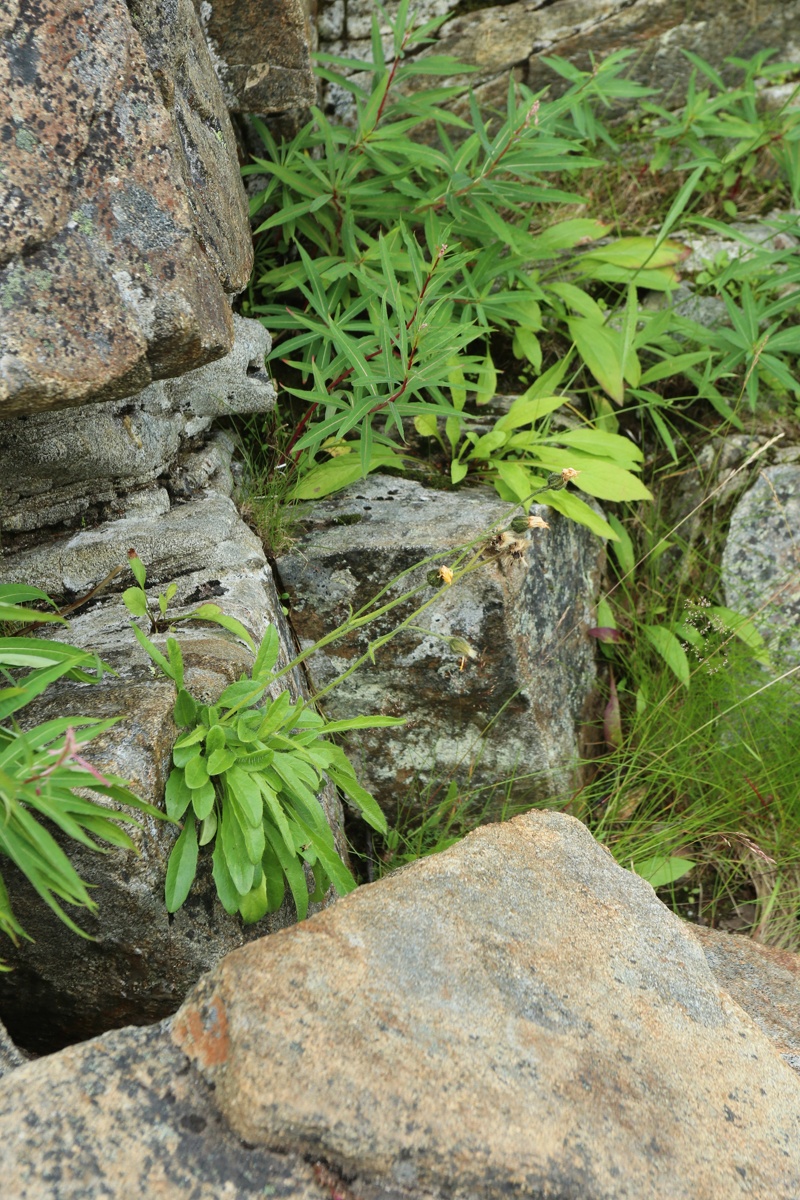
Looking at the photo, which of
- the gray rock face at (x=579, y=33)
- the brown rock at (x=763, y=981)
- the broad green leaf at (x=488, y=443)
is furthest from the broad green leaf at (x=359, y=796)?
the gray rock face at (x=579, y=33)

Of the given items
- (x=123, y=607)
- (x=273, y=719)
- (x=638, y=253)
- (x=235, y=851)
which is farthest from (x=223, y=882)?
(x=638, y=253)

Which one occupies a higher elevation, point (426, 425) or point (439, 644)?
point (426, 425)

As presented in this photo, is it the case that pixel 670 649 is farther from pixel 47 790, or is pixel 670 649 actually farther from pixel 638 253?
pixel 47 790

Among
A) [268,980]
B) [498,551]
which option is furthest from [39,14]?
[268,980]

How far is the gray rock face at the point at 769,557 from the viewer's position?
3449 millimetres

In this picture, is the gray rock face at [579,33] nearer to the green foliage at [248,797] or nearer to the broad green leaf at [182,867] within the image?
the green foliage at [248,797]

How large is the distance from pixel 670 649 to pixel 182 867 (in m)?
2.04

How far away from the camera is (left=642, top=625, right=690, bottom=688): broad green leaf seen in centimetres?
326

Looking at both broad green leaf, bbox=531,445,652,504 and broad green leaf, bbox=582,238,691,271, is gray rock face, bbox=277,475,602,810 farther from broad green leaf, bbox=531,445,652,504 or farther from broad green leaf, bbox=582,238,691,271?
broad green leaf, bbox=582,238,691,271

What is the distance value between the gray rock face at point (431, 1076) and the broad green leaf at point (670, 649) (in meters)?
1.43

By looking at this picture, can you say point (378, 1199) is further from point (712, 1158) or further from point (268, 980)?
point (712, 1158)

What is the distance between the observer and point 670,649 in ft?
10.9

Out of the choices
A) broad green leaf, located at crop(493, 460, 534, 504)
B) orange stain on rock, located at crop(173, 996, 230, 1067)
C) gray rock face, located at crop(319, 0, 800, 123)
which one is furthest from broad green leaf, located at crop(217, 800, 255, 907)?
gray rock face, located at crop(319, 0, 800, 123)

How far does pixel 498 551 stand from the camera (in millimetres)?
2375
